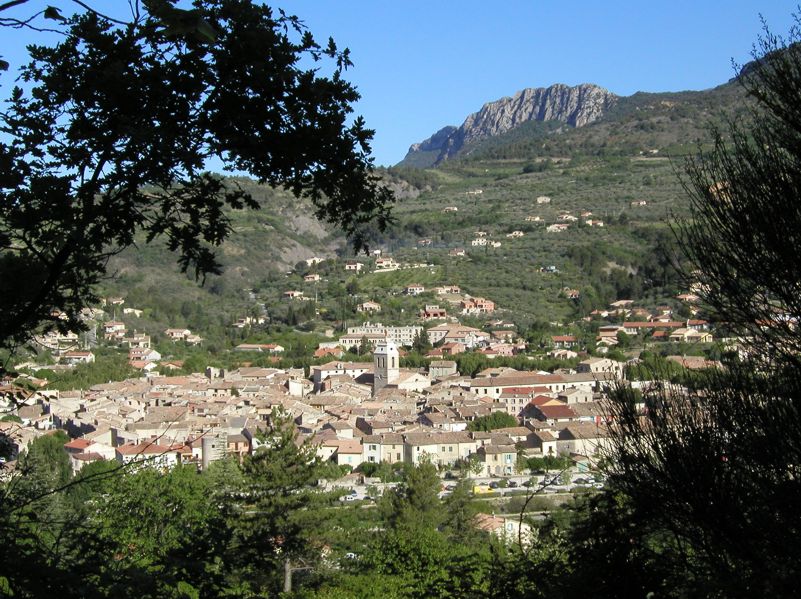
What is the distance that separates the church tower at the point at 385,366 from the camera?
141 ft

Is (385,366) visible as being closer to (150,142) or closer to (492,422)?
(492,422)

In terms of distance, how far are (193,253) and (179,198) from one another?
0.68 feet

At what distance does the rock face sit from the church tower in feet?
371

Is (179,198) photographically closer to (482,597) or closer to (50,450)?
(482,597)

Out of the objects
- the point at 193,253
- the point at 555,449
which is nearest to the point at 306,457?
the point at 193,253

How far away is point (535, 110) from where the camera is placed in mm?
172375

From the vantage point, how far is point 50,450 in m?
25.5

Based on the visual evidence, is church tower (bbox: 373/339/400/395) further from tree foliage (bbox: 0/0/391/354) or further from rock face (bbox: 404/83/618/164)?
rock face (bbox: 404/83/618/164)

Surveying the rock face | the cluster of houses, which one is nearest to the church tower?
the cluster of houses

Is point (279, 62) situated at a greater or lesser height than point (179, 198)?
greater

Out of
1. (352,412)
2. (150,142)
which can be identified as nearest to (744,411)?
(150,142)

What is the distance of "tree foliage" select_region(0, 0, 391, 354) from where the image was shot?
294 cm

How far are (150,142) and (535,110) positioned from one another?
175113 millimetres

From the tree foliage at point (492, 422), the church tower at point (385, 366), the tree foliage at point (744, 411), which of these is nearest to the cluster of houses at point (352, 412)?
the church tower at point (385, 366)
